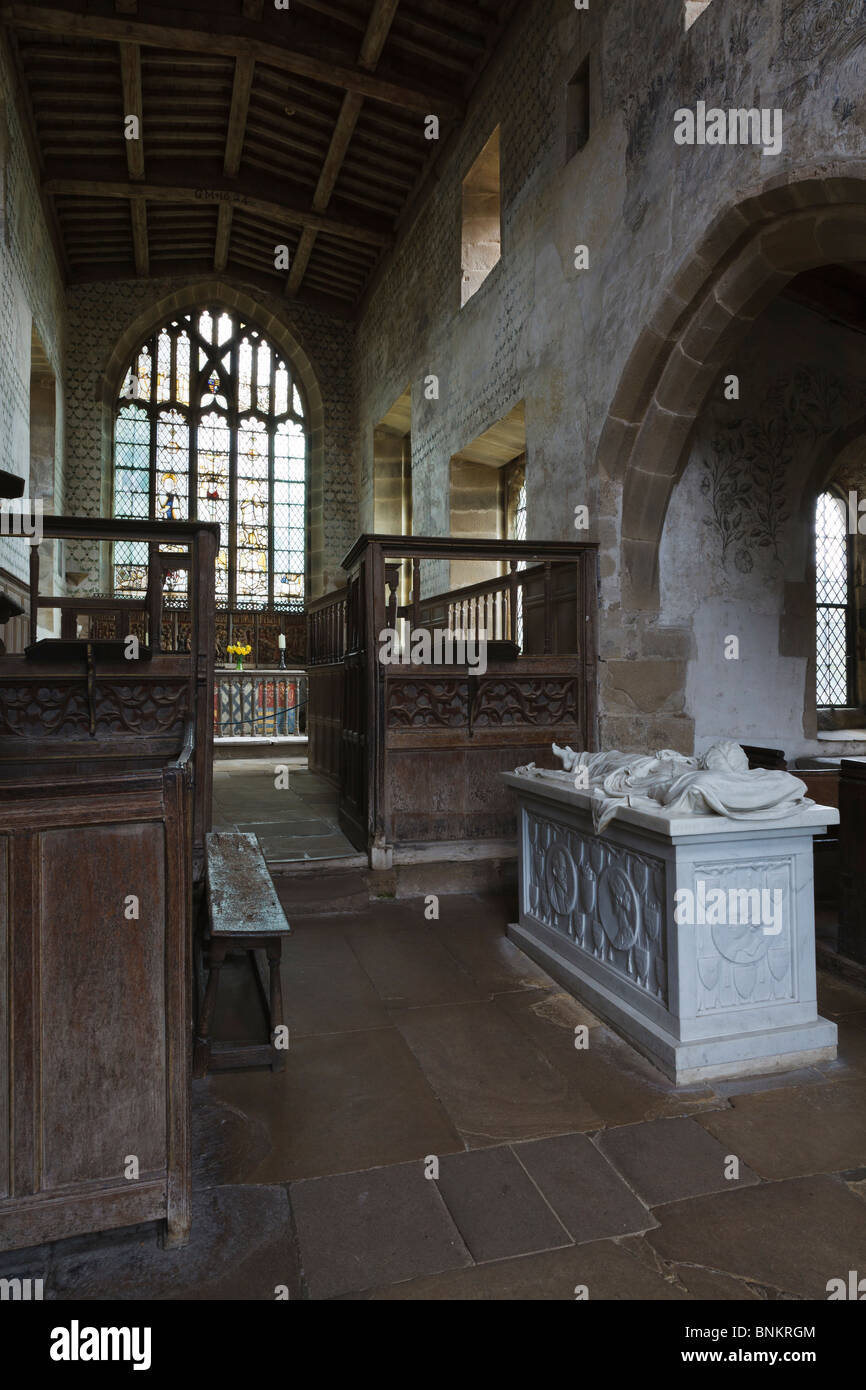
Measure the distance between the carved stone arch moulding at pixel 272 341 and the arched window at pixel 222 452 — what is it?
0.18 meters

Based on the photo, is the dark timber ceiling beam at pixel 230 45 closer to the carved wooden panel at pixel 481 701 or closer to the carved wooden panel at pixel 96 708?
the carved wooden panel at pixel 481 701

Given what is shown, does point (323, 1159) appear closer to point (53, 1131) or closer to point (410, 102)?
point (53, 1131)

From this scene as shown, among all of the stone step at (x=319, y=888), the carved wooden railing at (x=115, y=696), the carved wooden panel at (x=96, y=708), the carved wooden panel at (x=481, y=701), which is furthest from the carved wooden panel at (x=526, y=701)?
the carved wooden panel at (x=96, y=708)

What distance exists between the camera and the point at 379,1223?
1.68 meters

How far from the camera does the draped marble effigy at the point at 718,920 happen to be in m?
2.34

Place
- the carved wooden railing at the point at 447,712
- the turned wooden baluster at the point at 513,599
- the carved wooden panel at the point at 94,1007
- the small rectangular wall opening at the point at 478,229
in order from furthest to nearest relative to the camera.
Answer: the small rectangular wall opening at the point at 478,229 < the turned wooden baluster at the point at 513,599 < the carved wooden railing at the point at 447,712 < the carved wooden panel at the point at 94,1007

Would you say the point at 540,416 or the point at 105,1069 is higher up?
the point at 540,416

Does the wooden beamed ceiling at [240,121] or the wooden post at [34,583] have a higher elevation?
the wooden beamed ceiling at [240,121]

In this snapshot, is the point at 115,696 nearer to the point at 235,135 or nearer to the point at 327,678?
the point at 327,678

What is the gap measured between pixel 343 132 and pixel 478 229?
6.99ft

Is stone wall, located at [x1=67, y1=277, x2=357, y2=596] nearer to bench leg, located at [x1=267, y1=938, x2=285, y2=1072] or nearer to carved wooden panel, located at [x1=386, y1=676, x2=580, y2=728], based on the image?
carved wooden panel, located at [x1=386, y1=676, x2=580, y2=728]

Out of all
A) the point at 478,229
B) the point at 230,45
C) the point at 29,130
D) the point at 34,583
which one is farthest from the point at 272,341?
the point at 34,583
